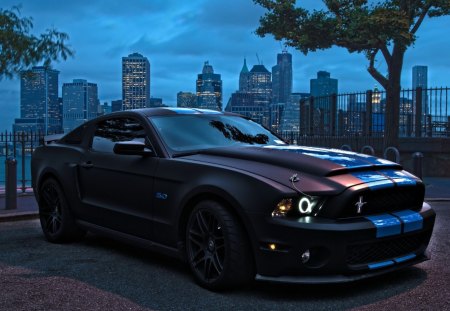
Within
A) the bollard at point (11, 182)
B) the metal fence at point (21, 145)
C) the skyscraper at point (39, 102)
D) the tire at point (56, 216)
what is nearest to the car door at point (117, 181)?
the tire at point (56, 216)

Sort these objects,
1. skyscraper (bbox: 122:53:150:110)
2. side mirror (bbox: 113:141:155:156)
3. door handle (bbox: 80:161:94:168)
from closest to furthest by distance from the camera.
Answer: side mirror (bbox: 113:141:155:156) < door handle (bbox: 80:161:94:168) < skyscraper (bbox: 122:53:150:110)

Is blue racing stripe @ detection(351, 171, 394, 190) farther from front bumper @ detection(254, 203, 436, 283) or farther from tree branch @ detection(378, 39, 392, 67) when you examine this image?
tree branch @ detection(378, 39, 392, 67)

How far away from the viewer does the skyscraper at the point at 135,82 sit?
98.8 metres

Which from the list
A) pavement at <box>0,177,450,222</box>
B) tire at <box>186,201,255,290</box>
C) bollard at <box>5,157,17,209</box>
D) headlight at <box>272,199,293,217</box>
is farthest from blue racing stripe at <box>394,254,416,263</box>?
bollard at <box>5,157,17,209</box>

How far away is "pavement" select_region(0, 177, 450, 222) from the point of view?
28.0 ft

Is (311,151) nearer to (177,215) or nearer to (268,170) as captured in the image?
(268,170)

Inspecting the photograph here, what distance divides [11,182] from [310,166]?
653 centimetres

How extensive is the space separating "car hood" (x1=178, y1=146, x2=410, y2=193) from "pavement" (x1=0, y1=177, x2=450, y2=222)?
189 inches

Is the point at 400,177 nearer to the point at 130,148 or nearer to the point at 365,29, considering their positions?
the point at 130,148

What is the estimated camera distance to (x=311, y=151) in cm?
486

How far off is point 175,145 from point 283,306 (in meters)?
1.86

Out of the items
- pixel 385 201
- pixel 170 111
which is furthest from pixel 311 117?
pixel 385 201

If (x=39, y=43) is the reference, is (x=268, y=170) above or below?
below

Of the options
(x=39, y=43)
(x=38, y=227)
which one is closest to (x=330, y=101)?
(x=39, y=43)
